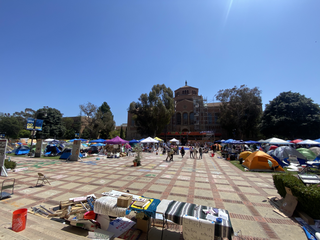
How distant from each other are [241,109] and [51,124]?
59238 mm

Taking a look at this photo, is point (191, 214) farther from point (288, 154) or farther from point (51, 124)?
point (51, 124)

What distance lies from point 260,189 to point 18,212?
951cm

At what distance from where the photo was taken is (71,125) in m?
63.8

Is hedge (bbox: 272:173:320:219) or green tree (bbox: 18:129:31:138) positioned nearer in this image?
hedge (bbox: 272:173:320:219)

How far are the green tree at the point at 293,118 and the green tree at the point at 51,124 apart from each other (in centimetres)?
6192

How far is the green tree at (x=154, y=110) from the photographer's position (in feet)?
144

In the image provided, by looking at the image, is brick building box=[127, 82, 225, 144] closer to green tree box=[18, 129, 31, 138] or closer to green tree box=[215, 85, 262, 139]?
green tree box=[215, 85, 262, 139]

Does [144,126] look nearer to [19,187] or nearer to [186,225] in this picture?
[19,187]

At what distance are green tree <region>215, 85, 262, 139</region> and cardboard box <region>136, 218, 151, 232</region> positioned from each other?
146ft

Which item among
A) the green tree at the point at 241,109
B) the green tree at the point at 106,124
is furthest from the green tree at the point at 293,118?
the green tree at the point at 106,124

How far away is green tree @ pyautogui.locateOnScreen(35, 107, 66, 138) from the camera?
47153mm

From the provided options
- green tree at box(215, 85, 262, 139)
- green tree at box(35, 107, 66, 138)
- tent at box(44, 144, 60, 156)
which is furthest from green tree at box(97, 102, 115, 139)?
green tree at box(215, 85, 262, 139)

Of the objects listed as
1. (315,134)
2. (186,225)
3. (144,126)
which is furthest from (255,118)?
(186,225)

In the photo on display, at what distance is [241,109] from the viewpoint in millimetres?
43156
